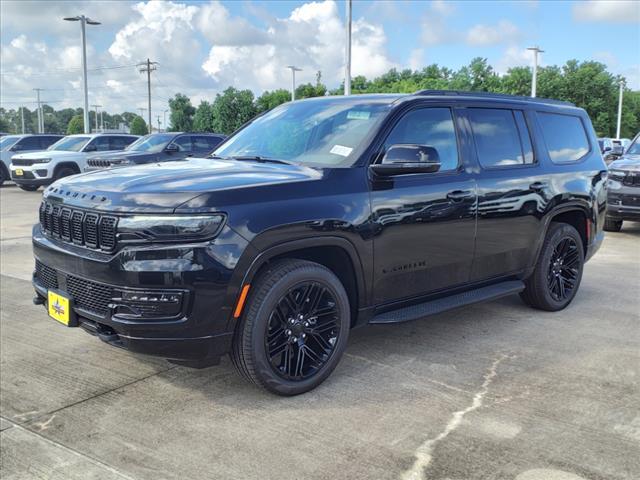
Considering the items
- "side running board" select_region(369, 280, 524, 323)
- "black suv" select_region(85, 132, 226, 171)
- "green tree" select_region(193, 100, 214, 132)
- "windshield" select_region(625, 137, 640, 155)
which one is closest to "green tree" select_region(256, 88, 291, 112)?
"green tree" select_region(193, 100, 214, 132)

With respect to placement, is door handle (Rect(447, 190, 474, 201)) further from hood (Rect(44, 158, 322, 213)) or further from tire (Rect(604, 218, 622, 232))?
tire (Rect(604, 218, 622, 232))

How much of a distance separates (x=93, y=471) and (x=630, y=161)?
395 inches

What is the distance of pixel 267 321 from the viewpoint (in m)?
3.53

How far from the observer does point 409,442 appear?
324cm

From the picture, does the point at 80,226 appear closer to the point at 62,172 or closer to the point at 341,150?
the point at 341,150

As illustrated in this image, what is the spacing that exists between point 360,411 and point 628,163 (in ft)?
28.2

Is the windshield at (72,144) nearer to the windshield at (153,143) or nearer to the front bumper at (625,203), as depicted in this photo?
the windshield at (153,143)

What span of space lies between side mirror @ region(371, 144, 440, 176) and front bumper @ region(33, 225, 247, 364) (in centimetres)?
113

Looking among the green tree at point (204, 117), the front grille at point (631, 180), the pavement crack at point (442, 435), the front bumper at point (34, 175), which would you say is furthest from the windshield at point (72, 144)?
the green tree at point (204, 117)

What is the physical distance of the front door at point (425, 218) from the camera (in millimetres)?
4066

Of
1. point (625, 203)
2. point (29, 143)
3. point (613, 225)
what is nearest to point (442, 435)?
point (625, 203)

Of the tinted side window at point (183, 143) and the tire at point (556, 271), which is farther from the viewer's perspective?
the tinted side window at point (183, 143)

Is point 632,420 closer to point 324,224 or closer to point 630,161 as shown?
point 324,224

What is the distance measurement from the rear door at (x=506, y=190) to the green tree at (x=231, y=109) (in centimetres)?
5482
